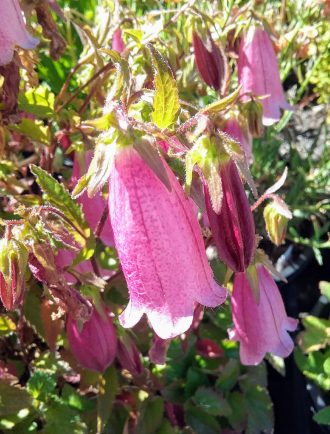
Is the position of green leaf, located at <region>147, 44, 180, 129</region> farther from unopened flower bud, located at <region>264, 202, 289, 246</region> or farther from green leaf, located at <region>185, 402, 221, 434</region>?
green leaf, located at <region>185, 402, 221, 434</region>

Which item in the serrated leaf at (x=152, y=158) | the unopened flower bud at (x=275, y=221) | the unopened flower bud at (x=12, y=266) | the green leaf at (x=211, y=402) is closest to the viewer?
the serrated leaf at (x=152, y=158)

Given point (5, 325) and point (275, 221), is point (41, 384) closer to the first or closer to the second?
point (5, 325)

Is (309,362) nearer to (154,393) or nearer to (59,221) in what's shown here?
(154,393)

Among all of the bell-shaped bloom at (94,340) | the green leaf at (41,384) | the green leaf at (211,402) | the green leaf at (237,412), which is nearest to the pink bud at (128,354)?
the bell-shaped bloom at (94,340)

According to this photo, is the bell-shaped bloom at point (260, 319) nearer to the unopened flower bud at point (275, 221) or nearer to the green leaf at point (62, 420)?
the unopened flower bud at point (275, 221)

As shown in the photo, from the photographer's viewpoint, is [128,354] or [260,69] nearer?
[128,354]

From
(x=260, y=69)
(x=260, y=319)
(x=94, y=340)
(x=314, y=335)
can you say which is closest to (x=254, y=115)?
(x=260, y=69)
